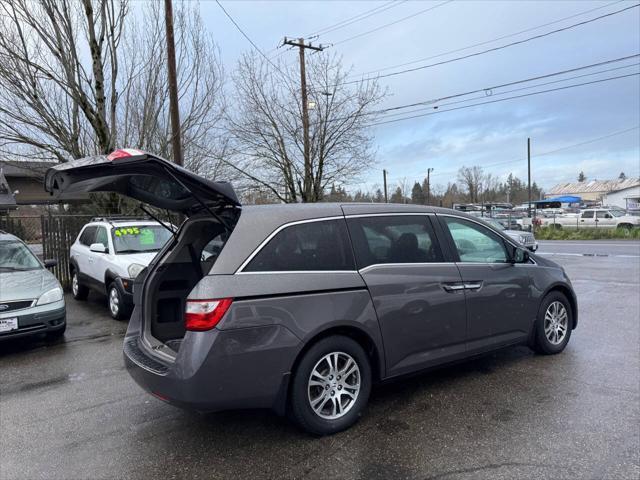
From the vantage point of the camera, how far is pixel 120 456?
10.3 ft

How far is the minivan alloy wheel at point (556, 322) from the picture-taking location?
4.96m

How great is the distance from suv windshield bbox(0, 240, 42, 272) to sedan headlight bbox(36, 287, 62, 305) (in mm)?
986

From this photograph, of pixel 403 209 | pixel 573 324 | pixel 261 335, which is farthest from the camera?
pixel 573 324

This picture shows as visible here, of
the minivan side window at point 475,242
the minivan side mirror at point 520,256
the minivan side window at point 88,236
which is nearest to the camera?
the minivan side window at point 475,242

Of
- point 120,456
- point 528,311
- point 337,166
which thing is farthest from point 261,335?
point 337,166

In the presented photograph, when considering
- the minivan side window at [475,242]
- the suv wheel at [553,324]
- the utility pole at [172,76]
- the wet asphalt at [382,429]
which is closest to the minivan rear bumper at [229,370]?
the wet asphalt at [382,429]

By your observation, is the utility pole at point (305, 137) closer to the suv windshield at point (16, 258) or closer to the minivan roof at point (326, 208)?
the suv windshield at point (16, 258)

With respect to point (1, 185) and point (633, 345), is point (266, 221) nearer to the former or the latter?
point (633, 345)

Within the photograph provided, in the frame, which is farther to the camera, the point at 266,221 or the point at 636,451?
the point at 266,221

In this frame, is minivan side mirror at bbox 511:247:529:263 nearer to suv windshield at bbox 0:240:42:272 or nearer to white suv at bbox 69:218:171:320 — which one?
white suv at bbox 69:218:171:320

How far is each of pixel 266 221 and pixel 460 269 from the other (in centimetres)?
188

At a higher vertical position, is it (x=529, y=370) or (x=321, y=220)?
(x=321, y=220)

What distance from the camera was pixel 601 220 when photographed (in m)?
33.2

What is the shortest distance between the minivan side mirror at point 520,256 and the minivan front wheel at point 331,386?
210 cm
